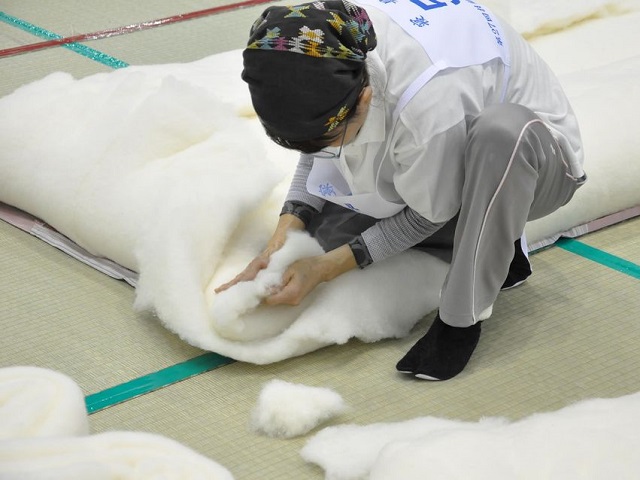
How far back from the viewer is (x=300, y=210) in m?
1.96

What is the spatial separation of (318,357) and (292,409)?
0.23 meters

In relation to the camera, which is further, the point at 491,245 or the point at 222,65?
the point at 222,65

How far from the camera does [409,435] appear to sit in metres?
1.53

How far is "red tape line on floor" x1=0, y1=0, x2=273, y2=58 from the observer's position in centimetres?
323

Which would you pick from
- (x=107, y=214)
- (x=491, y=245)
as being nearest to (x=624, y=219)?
(x=491, y=245)

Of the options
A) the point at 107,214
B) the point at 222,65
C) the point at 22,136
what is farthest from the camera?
the point at 222,65

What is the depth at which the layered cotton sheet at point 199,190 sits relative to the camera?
181 cm

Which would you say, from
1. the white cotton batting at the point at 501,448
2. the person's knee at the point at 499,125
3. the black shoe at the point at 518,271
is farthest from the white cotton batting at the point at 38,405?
the black shoe at the point at 518,271

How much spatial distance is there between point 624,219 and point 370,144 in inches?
33.4

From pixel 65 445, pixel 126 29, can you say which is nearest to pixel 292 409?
pixel 65 445

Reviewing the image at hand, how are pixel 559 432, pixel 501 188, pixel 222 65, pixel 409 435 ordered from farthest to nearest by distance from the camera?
pixel 222 65 < pixel 501 188 < pixel 409 435 < pixel 559 432

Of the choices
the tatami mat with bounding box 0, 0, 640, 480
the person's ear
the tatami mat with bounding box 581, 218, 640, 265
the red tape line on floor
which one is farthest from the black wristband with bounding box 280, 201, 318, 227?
the red tape line on floor

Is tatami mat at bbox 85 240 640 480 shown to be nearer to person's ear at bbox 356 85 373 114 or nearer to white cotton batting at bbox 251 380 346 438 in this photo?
white cotton batting at bbox 251 380 346 438

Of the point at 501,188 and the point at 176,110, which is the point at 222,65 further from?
the point at 501,188
